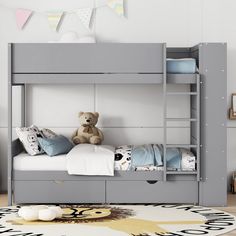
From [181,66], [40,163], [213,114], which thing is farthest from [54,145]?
[213,114]

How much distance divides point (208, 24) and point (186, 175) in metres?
1.62

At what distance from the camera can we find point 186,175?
206 inches

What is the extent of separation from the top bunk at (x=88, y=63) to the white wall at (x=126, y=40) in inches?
31.7

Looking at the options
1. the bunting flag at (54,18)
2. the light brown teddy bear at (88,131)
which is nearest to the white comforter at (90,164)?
the light brown teddy bear at (88,131)

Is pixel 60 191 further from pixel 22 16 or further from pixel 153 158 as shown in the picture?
pixel 22 16

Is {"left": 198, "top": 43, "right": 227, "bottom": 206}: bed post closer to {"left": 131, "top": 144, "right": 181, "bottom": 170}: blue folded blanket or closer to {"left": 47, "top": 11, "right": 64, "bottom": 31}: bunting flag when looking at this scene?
{"left": 131, "top": 144, "right": 181, "bottom": 170}: blue folded blanket

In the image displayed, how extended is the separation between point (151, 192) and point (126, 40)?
5.17 ft

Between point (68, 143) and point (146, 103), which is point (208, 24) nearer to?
point (146, 103)

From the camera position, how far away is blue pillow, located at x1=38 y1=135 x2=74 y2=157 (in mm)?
5305

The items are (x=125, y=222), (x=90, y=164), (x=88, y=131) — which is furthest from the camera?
(x=88, y=131)

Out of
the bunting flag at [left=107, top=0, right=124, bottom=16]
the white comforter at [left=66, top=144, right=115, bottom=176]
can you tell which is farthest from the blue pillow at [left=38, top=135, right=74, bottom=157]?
the bunting flag at [left=107, top=0, right=124, bottom=16]

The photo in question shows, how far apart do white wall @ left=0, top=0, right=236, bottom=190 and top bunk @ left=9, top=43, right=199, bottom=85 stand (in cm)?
81

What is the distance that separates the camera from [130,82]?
5.21 meters

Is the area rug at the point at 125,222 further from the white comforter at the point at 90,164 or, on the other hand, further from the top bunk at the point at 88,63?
the top bunk at the point at 88,63
